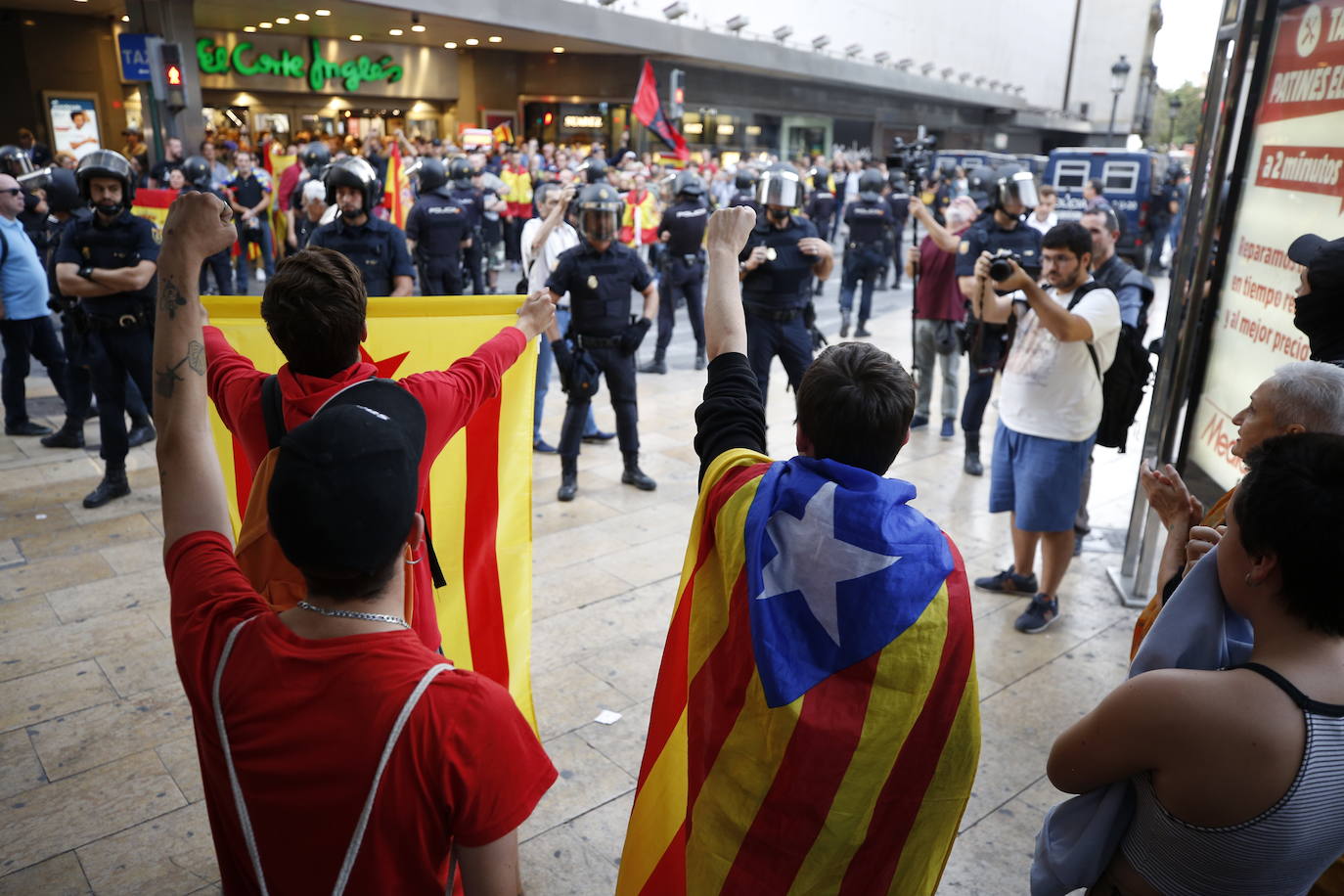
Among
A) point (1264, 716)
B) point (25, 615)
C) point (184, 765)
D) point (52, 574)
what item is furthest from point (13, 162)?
point (1264, 716)

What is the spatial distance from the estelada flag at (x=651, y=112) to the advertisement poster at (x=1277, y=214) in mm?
13786

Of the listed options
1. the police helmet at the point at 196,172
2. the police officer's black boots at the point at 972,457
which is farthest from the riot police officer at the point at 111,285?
the police helmet at the point at 196,172

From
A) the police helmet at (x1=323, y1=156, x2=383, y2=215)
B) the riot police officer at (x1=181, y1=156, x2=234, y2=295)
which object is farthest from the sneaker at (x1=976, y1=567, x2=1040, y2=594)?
the riot police officer at (x1=181, y1=156, x2=234, y2=295)

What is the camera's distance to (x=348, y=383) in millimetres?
2229

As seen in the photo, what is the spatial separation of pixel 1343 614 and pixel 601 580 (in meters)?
3.82

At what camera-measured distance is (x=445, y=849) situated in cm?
135

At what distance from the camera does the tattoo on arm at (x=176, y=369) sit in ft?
5.70

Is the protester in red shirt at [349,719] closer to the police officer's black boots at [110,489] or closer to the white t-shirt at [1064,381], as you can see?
the white t-shirt at [1064,381]

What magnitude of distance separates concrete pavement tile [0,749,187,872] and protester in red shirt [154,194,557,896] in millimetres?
2070

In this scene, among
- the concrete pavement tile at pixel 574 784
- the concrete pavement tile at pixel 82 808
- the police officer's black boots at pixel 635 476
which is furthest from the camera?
the police officer's black boots at pixel 635 476

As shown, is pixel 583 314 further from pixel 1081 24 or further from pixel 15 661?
pixel 1081 24

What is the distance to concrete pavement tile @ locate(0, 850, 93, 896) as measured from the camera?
2766mm

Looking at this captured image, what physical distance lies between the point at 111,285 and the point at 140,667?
2.69 metres

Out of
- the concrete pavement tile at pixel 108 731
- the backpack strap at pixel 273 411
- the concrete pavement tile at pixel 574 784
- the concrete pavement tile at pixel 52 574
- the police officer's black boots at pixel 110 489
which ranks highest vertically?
the backpack strap at pixel 273 411
